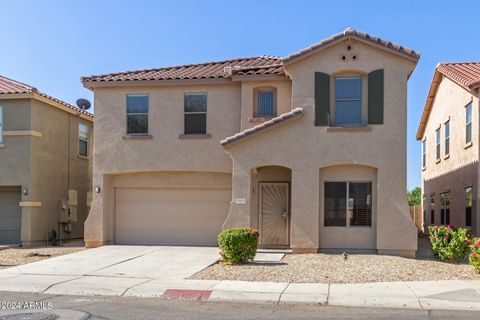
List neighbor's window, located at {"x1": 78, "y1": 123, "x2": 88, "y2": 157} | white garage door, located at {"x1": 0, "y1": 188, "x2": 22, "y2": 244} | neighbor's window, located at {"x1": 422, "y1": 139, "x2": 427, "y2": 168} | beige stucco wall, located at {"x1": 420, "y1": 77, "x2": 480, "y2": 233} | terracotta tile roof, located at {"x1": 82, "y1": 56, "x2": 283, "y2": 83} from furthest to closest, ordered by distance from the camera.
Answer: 1. neighbor's window, located at {"x1": 422, "y1": 139, "x2": 427, "y2": 168}
2. neighbor's window, located at {"x1": 78, "y1": 123, "x2": 88, "y2": 157}
3. white garage door, located at {"x1": 0, "y1": 188, "x2": 22, "y2": 244}
4. beige stucco wall, located at {"x1": 420, "y1": 77, "x2": 480, "y2": 233}
5. terracotta tile roof, located at {"x1": 82, "y1": 56, "x2": 283, "y2": 83}

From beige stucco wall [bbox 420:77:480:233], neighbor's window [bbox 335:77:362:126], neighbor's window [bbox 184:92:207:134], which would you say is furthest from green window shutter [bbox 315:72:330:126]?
beige stucco wall [bbox 420:77:480:233]

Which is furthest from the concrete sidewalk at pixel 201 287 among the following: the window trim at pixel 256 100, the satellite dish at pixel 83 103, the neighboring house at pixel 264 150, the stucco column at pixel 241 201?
the satellite dish at pixel 83 103

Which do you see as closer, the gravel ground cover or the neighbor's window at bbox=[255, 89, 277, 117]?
the gravel ground cover

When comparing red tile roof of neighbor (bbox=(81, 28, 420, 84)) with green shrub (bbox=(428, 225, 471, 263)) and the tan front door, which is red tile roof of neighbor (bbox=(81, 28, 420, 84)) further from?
green shrub (bbox=(428, 225, 471, 263))

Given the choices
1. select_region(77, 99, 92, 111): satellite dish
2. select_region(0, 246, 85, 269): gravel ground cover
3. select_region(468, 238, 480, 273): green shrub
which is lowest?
select_region(0, 246, 85, 269): gravel ground cover

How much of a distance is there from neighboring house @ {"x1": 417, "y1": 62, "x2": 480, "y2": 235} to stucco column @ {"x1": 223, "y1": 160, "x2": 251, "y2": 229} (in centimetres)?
792

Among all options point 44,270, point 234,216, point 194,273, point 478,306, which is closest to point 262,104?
point 234,216

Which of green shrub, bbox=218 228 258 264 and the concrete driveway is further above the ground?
green shrub, bbox=218 228 258 264

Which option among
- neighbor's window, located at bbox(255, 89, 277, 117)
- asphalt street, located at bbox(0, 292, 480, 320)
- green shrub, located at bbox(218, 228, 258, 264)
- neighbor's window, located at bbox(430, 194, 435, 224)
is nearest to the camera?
asphalt street, located at bbox(0, 292, 480, 320)

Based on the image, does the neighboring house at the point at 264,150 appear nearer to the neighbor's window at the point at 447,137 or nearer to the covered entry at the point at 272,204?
the covered entry at the point at 272,204

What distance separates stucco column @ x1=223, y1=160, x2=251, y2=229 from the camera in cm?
1719

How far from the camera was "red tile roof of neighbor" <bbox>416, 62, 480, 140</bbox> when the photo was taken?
19.7 meters

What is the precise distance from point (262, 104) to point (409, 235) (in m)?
6.43

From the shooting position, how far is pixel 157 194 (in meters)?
20.3
